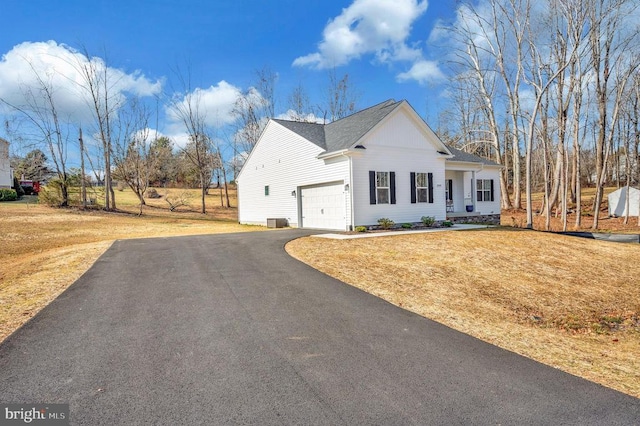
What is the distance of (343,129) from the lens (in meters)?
18.2

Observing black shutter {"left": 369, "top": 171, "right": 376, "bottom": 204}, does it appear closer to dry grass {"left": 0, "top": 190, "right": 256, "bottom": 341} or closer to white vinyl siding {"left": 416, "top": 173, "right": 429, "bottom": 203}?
white vinyl siding {"left": 416, "top": 173, "right": 429, "bottom": 203}

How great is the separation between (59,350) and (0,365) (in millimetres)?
503

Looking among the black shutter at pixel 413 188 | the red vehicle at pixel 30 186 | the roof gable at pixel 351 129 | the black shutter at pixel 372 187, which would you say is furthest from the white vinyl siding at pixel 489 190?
the red vehicle at pixel 30 186

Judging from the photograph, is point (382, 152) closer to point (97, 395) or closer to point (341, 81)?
point (97, 395)

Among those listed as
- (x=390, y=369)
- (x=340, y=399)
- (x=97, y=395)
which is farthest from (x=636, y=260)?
(x=97, y=395)

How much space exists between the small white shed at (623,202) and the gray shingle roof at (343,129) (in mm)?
18548

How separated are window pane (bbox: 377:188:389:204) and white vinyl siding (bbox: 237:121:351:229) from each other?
1643mm

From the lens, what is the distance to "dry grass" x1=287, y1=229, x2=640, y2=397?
4.76m

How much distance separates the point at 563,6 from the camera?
1831cm

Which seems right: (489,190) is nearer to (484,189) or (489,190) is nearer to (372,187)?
(484,189)

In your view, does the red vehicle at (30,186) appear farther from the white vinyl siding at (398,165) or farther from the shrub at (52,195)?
the white vinyl siding at (398,165)

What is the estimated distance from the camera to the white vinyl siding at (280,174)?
16.9 m

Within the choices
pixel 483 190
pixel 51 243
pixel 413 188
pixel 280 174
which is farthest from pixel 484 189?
pixel 51 243

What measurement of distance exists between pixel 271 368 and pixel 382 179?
43.6 feet
